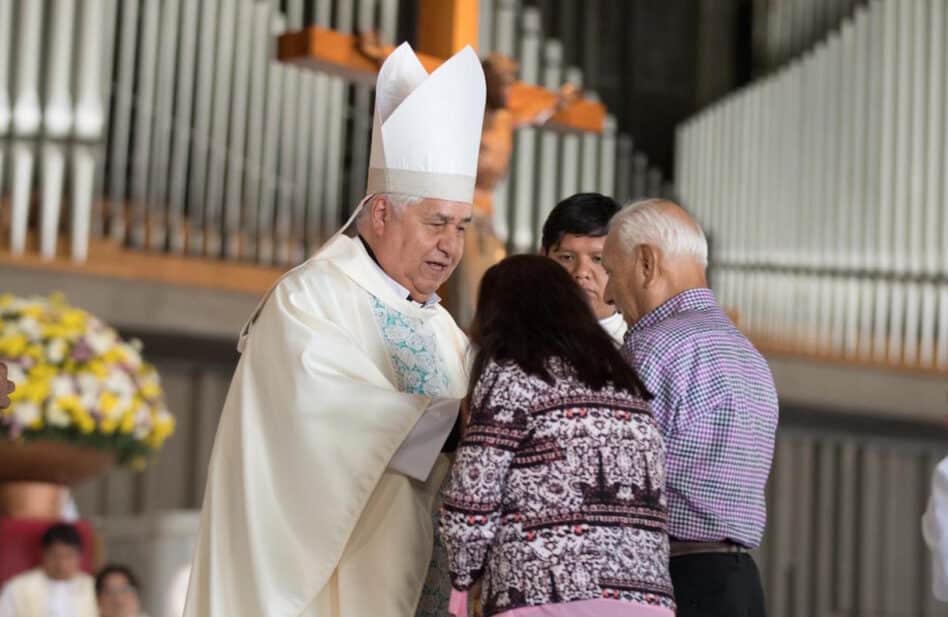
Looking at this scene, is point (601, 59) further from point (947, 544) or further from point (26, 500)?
point (947, 544)

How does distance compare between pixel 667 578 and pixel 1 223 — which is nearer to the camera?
pixel 667 578

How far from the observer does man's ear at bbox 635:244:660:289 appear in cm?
387

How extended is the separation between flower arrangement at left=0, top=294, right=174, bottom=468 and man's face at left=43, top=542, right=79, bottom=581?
1.04 feet

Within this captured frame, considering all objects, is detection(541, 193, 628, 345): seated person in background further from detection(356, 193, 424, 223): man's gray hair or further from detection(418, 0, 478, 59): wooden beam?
detection(418, 0, 478, 59): wooden beam

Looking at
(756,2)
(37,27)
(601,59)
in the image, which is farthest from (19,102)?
(756,2)

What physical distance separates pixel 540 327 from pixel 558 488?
0.29 meters

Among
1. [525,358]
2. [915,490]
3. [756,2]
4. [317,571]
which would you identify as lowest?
[915,490]

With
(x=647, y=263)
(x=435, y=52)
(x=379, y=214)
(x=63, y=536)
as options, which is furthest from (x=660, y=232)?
(x=63, y=536)

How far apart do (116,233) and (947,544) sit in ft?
13.0

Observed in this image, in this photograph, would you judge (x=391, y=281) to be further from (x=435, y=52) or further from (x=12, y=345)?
(x=12, y=345)

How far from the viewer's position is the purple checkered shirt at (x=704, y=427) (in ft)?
12.1

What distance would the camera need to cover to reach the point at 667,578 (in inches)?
133

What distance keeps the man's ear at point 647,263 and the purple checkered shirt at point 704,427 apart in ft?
0.43

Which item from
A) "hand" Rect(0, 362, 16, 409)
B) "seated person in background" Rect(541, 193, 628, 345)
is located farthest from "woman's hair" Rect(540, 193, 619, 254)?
"hand" Rect(0, 362, 16, 409)
